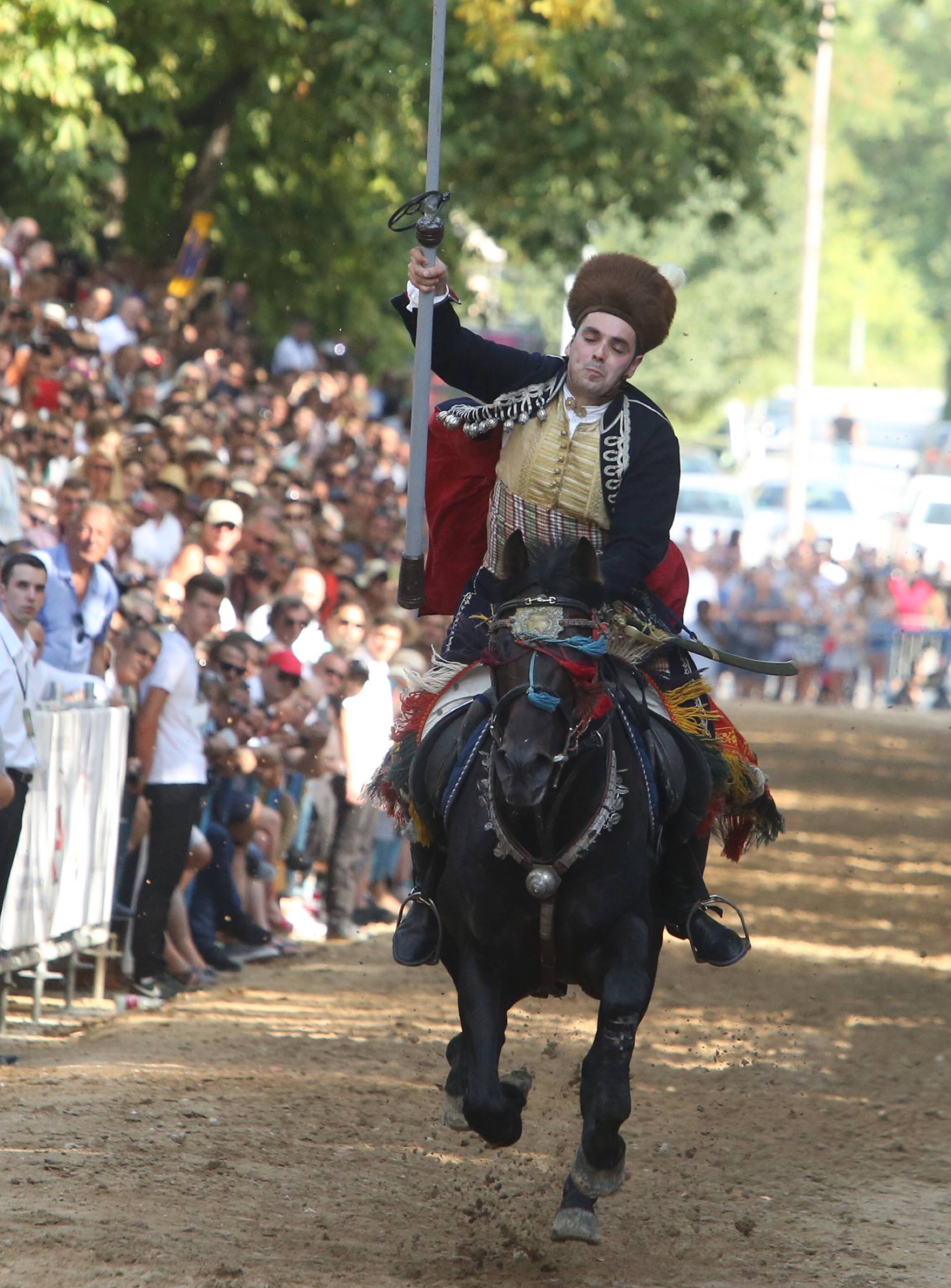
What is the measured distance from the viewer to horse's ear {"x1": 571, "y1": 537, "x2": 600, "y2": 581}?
556 cm

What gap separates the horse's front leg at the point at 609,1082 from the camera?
18.8 ft

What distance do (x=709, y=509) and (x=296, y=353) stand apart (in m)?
15.6

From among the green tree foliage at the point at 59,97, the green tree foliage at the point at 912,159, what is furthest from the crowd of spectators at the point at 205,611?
the green tree foliage at the point at 912,159

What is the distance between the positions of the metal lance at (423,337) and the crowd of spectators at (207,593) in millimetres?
2147

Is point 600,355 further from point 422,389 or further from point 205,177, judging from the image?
point 205,177

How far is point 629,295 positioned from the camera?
6.13 m

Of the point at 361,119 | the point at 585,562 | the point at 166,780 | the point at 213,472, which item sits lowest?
the point at 166,780

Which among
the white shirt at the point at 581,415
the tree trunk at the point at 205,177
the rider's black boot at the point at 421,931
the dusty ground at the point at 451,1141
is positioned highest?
the tree trunk at the point at 205,177

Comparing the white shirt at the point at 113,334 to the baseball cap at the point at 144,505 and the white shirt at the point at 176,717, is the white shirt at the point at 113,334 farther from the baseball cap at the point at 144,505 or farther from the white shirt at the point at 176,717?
the white shirt at the point at 176,717

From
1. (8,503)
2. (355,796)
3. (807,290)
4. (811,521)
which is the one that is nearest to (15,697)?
(8,503)

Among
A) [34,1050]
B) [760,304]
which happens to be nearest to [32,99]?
[34,1050]

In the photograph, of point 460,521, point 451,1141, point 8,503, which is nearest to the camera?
point 460,521

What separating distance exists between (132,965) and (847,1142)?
3439mm

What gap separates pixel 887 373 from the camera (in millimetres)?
82750
